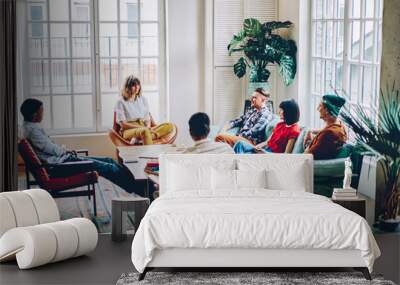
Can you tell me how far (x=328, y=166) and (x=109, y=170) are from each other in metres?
2.48

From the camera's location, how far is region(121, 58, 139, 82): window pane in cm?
817

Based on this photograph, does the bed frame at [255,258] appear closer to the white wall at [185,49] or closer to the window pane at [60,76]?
the white wall at [185,49]

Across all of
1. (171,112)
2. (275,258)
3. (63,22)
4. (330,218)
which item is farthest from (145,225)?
(63,22)

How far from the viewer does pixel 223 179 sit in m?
7.53

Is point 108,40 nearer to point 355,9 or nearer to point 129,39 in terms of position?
point 129,39

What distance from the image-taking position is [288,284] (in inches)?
235

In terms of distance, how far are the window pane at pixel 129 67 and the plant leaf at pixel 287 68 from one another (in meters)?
1.61

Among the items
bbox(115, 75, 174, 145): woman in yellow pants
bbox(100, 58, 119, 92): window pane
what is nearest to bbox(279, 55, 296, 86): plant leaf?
bbox(115, 75, 174, 145): woman in yellow pants

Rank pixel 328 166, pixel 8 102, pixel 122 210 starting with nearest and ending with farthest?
1. pixel 122 210
2. pixel 8 102
3. pixel 328 166

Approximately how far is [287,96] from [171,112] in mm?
1314

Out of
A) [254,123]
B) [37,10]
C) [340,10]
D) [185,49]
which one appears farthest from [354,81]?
[37,10]

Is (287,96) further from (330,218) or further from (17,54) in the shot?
(17,54)

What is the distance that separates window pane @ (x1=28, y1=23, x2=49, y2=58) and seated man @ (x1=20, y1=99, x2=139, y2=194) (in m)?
0.53

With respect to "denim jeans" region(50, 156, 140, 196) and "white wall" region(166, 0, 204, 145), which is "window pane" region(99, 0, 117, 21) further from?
"denim jeans" region(50, 156, 140, 196)
